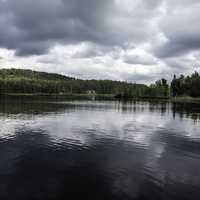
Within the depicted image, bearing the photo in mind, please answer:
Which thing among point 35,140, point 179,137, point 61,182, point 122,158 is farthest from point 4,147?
point 179,137

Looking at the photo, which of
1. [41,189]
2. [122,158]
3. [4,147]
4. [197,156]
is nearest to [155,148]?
[197,156]

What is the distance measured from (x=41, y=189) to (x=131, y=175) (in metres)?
8.60

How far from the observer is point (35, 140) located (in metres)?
35.1

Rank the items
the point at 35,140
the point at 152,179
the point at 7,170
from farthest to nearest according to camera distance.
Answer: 1. the point at 35,140
2. the point at 7,170
3. the point at 152,179

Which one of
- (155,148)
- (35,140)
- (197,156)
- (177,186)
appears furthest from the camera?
(35,140)

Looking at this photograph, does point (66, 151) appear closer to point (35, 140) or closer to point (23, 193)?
point (35, 140)

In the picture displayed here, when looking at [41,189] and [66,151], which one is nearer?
[41,189]

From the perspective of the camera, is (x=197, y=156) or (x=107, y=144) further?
(x=107, y=144)

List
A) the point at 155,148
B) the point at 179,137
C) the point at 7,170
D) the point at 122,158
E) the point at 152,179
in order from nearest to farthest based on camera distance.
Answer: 1. the point at 152,179
2. the point at 7,170
3. the point at 122,158
4. the point at 155,148
5. the point at 179,137

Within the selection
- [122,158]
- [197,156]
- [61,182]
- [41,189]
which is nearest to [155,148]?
[197,156]

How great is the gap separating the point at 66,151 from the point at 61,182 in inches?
380

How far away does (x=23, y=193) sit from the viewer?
56.5 ft

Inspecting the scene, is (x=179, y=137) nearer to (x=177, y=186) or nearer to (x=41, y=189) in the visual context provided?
(x=177, y=186)

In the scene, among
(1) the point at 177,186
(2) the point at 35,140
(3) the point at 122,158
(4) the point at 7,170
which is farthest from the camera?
(2) the point at 35,140
